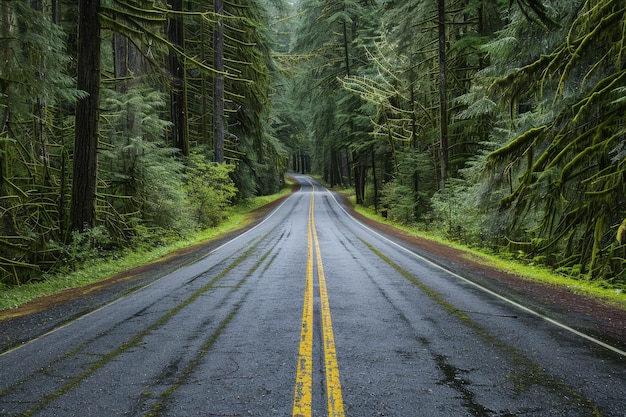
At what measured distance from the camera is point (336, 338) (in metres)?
5.00

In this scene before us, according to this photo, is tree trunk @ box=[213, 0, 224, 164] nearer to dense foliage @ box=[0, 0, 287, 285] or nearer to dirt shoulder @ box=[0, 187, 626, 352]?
dense foliage @ box=[0, 0, 287, 285]

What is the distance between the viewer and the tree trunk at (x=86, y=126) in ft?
35.6

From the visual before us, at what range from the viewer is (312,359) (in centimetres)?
434

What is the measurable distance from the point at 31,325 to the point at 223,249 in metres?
8.02

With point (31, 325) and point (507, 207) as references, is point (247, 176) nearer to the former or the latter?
point (507, 207)

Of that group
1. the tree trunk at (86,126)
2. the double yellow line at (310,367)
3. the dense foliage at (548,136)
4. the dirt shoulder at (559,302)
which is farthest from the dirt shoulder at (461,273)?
the double yellow line at (310,367)

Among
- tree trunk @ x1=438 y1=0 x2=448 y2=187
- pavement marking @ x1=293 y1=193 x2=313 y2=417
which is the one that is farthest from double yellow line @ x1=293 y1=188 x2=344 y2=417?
tree trunk @ x1=438 y1=0 x2=448 y2=187

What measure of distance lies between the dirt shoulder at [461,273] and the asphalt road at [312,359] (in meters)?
0.39

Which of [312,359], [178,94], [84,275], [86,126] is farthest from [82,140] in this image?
[178,94]

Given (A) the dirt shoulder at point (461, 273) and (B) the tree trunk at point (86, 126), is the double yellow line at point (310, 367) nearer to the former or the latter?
(A) the dirt shoulder at point (461, 273)

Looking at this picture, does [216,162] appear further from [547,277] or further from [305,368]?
[305,368]

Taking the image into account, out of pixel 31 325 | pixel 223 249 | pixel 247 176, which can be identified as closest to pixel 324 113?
pixel 247 176

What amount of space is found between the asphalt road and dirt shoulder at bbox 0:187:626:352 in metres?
0.39

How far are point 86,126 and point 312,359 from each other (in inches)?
396
